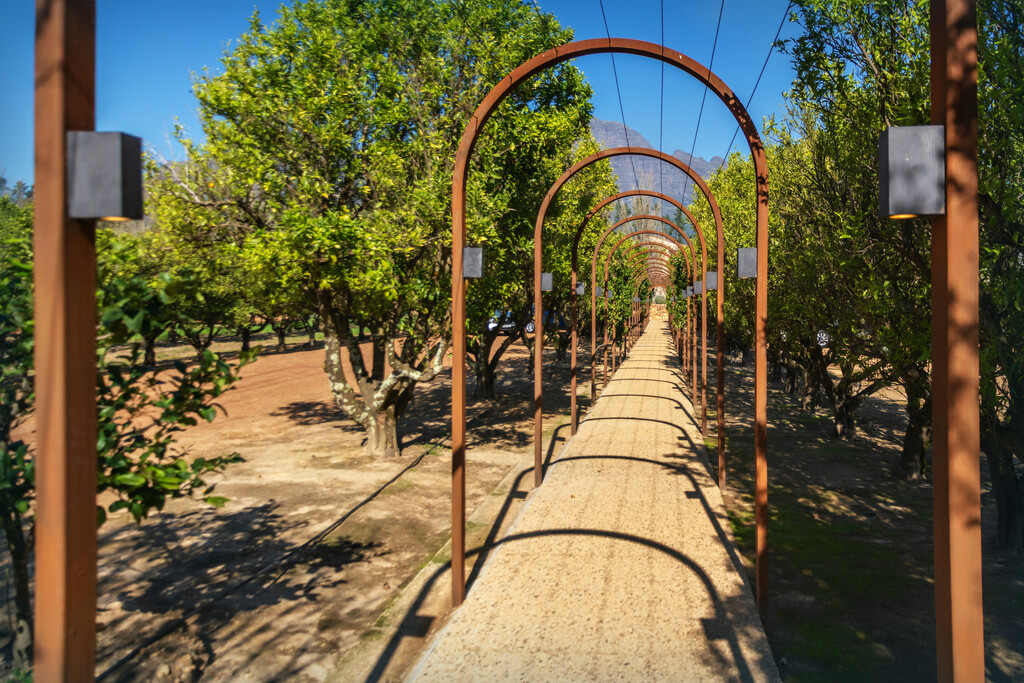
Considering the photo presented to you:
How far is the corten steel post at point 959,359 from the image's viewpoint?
278 centimetres

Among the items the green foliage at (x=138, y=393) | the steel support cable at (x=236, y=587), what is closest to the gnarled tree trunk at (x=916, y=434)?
the steel support cable at (x=236, y=587)

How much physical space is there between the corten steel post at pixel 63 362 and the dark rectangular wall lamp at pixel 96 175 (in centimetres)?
3

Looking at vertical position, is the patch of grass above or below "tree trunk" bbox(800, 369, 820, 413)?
below

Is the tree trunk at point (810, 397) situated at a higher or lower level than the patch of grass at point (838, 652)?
higher

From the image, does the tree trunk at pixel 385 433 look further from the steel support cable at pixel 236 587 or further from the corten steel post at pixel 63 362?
the corten steel post at pixel 63 362

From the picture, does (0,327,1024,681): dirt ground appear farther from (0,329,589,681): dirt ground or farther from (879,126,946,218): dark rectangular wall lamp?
(879,126,946,218): dark rectangular wall lamp

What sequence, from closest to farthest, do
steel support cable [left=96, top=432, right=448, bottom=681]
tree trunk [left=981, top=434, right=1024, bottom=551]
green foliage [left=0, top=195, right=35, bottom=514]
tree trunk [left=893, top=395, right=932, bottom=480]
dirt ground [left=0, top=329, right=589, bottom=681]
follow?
green foliage [left=0, top=195, right=35, bottom=514], steel support cable [left=96, top=432, right=448, bottom=681], dirt ground [left=0, top=329, right=589, bottom=681], tree trunk [left=981, top=434, right=1024, bottom=551], tree trunk [left=893, top=395, right=932, bottom=480]

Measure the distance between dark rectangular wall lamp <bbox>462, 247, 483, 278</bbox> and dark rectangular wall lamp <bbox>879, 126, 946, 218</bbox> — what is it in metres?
3.62

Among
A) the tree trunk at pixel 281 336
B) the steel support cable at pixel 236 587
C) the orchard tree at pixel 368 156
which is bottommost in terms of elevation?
the steel support cable at pixel 236 587

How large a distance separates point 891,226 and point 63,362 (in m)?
7.86

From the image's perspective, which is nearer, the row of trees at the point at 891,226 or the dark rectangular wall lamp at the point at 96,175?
the dark rectangular wall lamp at the point at 96,175

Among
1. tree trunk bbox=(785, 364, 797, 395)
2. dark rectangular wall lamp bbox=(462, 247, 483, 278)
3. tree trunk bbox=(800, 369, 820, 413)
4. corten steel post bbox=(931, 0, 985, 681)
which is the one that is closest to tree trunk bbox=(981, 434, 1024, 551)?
corten steel post bbox=(931, 0, 985, 681)

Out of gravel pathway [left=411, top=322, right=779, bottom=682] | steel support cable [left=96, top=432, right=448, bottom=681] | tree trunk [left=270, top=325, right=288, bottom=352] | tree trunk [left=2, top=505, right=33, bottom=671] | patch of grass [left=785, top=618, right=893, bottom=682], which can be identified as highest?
tree trunk [left=270, top=325, right=288, bottom=352]

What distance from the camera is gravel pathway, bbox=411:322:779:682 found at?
4.68m
